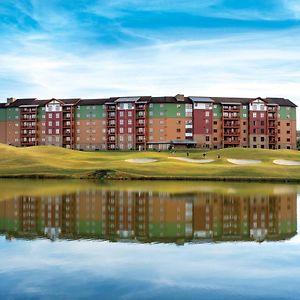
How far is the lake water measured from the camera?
49.0 ft

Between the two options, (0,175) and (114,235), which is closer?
(114,235)

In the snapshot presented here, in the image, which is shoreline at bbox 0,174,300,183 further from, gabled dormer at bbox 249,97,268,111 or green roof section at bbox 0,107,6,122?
green roof section at bbox 0,107,6,122

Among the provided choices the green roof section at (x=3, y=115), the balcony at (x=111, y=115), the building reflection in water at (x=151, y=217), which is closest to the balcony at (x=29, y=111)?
the green roof section at (x=3, y=115)

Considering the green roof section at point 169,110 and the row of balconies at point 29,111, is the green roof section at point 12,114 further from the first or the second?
the green roof section at point 169,110

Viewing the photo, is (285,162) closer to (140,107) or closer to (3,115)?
(140,107)

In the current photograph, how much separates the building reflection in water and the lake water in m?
0.06

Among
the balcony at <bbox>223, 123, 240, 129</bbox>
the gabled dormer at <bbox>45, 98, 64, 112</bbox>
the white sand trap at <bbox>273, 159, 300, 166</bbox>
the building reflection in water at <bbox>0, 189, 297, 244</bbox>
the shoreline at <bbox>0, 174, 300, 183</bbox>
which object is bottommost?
the shoreline at <bbox>0, 174, 300, 183</bbox>

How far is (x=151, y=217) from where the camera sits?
29.0 m

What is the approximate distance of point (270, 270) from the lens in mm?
17047

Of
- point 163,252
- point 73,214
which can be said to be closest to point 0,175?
point 73,214

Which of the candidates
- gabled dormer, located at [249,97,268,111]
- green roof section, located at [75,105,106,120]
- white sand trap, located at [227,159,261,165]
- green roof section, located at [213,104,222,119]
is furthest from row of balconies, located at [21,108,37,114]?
white sand trap, located at [227,159,261,165]

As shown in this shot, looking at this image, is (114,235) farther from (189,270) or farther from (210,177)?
(210,177)

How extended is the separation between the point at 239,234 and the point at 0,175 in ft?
171

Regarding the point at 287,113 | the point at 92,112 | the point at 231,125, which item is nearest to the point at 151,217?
the point at 231,125
